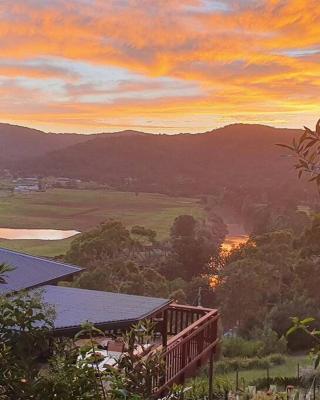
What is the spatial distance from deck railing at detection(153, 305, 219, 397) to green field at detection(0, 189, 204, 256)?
28.8 meters

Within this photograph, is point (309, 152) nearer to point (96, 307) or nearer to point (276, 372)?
point (96, 307)

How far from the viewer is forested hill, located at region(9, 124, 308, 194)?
1975 inches

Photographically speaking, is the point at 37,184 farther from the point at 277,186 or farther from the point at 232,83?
the point at 232,83

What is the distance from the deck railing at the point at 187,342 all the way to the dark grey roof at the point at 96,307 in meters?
0.61

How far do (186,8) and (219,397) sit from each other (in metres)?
6.19

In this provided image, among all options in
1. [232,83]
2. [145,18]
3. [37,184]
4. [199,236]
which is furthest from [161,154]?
[145,18]

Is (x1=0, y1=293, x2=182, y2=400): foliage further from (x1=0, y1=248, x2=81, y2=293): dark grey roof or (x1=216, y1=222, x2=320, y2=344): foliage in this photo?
(x1=216, y1=222, x2=320, y2=344): foliage

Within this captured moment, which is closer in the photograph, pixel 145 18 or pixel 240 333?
pixel 145 18

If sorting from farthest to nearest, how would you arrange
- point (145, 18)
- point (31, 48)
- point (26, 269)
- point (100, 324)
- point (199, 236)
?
point (199, 236) < point (31, 48) < point (145, 18) < point (26, 269) < point (100, 324)

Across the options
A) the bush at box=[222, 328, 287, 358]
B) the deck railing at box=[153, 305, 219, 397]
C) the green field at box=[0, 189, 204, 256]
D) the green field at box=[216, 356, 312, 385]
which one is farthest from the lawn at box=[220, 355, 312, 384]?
the green field at box=[0, 189, 204, 256]

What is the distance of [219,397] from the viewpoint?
9.23 metres

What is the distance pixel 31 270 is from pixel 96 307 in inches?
36.0

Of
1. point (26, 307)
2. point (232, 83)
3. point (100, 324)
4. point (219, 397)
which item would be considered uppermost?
point (232, 83)

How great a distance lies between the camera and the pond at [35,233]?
4026 cm
